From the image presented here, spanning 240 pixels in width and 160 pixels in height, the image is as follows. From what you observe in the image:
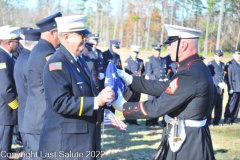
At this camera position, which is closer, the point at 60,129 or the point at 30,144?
the point at 60,129

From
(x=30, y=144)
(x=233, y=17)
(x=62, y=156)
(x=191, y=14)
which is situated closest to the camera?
(x=62, y=156)

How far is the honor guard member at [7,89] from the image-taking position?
5051 mm

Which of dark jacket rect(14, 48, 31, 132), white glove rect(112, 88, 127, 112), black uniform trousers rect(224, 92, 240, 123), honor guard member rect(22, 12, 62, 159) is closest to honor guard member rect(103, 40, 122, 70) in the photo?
black uniform trousers rect(224, 92, 240, 123)

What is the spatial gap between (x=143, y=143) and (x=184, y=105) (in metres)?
4.78

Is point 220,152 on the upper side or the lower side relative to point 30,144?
lower

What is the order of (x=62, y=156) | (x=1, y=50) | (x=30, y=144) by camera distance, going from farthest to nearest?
(x=1, y=50)
(x=30, y=144)
(x=62, y=156)

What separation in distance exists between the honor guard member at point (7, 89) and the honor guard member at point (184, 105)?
2.38 m

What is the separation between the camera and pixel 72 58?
10.4 feet

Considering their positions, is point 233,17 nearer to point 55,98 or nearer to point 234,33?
point 234,33

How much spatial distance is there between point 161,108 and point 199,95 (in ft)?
1.16

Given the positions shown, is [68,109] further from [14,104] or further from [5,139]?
[5,139]

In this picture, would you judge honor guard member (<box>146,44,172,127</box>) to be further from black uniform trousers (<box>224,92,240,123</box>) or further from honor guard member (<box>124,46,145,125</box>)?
black uniform trousers (<box>224,92,240,123</box>)

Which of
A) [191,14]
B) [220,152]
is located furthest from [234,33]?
[220,152]

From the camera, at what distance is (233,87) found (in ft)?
35.5
